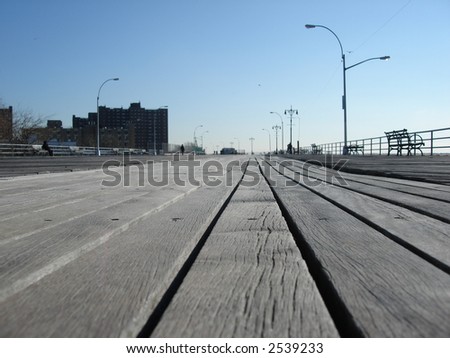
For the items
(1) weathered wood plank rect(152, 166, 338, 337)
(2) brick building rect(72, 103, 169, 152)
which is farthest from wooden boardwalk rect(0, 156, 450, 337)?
(2) brick building rect(72, 103, 169, 152)

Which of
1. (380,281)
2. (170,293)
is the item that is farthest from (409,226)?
(170,293)

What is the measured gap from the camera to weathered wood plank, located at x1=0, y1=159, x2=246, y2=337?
43.6 inches

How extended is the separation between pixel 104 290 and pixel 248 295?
44 cm

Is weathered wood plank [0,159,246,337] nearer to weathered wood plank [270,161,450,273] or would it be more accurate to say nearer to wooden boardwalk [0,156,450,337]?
wooden boardwalk [0,156,450,337]

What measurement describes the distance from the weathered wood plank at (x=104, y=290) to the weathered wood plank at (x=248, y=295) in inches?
3.1

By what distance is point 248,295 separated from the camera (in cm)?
133

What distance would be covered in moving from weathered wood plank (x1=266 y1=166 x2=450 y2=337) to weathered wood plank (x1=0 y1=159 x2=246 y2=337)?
0.55m

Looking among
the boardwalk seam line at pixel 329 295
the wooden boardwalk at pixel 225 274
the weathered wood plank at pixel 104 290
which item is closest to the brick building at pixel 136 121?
the wooden boardwalk at pixel 225 274

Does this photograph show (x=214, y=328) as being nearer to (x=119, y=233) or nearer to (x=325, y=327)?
(x=325, y=327)

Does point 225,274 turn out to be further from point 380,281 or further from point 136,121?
point 136,121

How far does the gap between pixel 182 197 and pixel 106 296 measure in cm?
267

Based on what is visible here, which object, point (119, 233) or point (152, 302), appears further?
point (119, 233)

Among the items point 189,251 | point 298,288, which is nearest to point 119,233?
point 189,251
